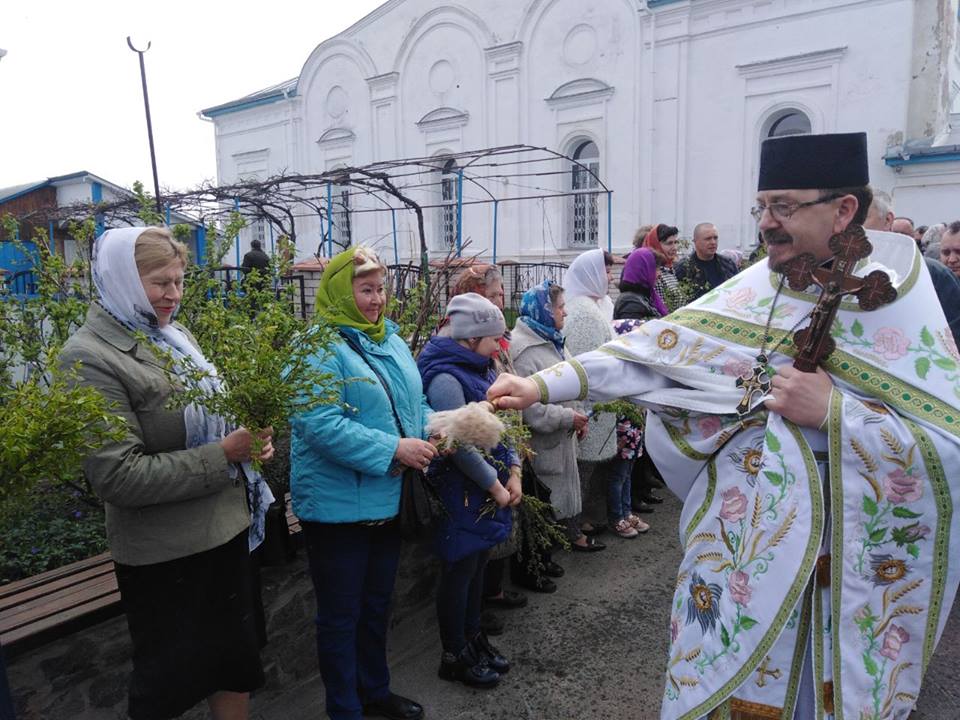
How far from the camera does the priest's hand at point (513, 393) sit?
6.52 ft

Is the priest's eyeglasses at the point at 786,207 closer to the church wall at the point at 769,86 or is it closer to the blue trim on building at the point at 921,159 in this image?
the blue trim on building at the point at 921,159

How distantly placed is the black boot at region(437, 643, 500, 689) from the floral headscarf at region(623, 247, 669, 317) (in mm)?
2905

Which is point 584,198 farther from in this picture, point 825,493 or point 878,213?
point 825,493

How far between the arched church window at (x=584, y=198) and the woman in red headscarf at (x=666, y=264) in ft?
35.0

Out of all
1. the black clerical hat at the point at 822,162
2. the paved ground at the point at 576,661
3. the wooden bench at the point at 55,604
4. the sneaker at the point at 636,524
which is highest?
the black clerical hat at the point at 822,162

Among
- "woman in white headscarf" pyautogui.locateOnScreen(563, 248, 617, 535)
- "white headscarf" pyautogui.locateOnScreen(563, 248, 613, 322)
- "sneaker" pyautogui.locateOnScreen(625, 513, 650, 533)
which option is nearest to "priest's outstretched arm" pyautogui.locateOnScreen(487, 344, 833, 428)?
"woman in white headscarf" pyautogui.locateOnScreen(563, 248, 617, 535)

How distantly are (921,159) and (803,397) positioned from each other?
12962 mm

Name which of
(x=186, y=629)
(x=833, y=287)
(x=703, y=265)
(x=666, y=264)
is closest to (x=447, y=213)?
(x=703, y=265)

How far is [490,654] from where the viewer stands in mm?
3496

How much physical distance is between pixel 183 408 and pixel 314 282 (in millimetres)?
8921

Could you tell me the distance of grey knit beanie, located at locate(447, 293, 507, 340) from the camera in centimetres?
317

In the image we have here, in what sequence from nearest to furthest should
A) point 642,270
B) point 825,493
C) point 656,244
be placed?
point 825,493, point 642,270, point 656,244

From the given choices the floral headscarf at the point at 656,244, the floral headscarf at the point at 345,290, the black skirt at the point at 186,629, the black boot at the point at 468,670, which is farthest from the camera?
the floral headscarf at the point at 656,244

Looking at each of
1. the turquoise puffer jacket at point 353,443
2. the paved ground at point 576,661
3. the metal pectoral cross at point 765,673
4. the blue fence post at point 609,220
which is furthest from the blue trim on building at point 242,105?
the metal pectoral cross at point 765,673
